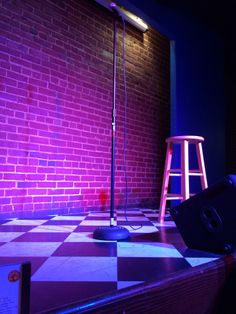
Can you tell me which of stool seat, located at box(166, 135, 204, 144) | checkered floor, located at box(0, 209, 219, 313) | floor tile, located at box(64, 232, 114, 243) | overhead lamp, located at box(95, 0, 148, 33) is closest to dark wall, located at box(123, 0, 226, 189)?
overhead lamp, located at box(95, 0, 148, 33)

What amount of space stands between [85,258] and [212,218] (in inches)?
23.1

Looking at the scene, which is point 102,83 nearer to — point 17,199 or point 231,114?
point 17,199

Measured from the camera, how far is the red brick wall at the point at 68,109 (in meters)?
2.59

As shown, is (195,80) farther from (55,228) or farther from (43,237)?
(43,237)

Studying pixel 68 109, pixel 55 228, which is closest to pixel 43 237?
pixel 55 228

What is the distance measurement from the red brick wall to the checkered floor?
0.78m

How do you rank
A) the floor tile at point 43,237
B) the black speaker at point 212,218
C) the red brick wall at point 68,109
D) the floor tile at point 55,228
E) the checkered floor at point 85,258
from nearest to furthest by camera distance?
1. the checkered floor at point 85,258
2. the black speaker at point 212,218
3. the floor tile at point 43,237
4. the floor tile at point 55,228
5. the red brick wall at point 68,109

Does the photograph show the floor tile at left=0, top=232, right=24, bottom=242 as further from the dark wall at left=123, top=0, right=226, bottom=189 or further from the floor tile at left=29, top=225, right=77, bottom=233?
the dark wall at left=123, top=0, right=226, bottom=189

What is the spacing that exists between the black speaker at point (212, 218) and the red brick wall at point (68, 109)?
160cm

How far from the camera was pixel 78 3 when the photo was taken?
3203mm

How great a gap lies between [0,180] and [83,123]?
43.4 inches

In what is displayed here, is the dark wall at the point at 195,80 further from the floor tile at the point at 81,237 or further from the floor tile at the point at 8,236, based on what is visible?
the floor tile at the point at 8,236

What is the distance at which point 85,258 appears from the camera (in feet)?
A: 4.13

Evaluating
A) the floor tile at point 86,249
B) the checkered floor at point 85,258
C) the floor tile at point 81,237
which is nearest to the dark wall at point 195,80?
the checkered floor at point 85,258
